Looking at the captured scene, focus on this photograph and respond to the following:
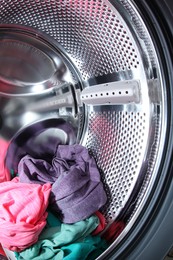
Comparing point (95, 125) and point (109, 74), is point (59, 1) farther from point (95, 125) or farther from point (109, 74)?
point (95, 125)

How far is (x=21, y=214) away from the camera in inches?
31.6

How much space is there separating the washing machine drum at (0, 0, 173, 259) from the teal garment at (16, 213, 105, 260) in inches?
2.7

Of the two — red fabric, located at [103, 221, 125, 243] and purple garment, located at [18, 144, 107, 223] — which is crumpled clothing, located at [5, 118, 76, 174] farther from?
red fabric, located at [103, 221, 125, 243]

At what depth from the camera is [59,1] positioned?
0.88 m

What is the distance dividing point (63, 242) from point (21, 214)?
122mm

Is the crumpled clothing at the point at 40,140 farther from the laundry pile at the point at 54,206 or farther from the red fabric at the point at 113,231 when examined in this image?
the red fabric at the point at 113,231

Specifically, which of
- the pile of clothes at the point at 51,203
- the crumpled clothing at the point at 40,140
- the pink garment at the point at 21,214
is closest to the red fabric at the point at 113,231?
the pile of clothes at the point at 51,203

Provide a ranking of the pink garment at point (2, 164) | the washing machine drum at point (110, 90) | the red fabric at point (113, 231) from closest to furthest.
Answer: the washing machine drum at point (110, 90) → the red fabric at point (113, 231) → the pink garment at point (2, 164)

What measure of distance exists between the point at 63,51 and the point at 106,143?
303 millimetres

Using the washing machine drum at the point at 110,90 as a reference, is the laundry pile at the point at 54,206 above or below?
below

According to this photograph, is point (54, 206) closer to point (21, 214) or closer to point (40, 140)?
point (21, 214)

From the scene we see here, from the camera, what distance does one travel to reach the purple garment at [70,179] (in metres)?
0.88

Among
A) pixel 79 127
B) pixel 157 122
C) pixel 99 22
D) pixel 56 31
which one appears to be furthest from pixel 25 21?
pixel 157 122

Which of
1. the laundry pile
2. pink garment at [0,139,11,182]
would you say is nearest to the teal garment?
the laundry pile
